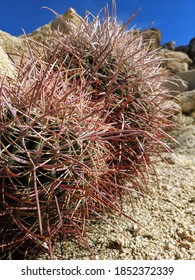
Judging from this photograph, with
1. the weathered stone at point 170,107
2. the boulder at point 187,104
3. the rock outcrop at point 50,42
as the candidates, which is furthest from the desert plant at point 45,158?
the boulder at point 187,104

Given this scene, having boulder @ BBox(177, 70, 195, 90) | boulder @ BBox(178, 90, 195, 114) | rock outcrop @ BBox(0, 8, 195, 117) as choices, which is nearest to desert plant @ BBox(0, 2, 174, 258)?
rock outcrop @ BBox(0, 8, 195, 117)

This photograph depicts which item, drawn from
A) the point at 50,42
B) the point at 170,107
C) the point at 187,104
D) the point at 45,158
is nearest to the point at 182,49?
the point at 187,104

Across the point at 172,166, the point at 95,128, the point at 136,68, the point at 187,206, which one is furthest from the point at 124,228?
the point at 172,166

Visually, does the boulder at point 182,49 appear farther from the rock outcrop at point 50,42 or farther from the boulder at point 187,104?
the boulder at point 187,104

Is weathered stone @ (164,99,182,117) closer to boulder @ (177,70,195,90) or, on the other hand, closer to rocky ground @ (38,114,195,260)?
rocky ground @ (38,114,195,260)

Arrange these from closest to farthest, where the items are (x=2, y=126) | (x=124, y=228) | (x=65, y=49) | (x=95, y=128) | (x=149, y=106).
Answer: (x=2, y=126) < (x=95, y=128) < (x=124, y=228) < (x=65, y=49) < (x=149, y=106)

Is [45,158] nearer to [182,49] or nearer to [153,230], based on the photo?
[153,230]

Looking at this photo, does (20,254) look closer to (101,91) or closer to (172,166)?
(101,91)

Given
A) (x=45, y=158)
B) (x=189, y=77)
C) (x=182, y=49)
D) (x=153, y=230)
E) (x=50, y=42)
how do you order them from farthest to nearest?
1. (x=182, y=49)
2. (x=189, y=77)
3. (x=50, y=42)
4. (x=153, y=230)
5. (x=45, y=158)
